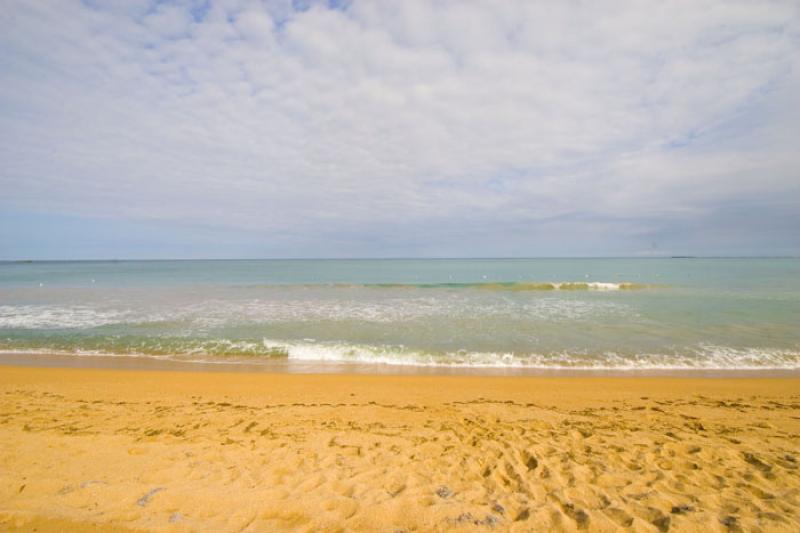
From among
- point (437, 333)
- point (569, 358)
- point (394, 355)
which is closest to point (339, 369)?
point (394, 355)

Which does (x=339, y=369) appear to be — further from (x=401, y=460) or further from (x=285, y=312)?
(x=285, y=312)

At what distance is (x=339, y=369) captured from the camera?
33.5 ft

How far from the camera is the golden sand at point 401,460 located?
3.47 metres

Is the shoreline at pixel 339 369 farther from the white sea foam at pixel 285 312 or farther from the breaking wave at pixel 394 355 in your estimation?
the white sea foam at pixel 285 312

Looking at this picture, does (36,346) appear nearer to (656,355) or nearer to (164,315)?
(164,315)

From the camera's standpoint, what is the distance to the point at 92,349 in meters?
12.0

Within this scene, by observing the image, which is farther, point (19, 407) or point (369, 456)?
point (19, 407)

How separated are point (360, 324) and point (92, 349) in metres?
9.29

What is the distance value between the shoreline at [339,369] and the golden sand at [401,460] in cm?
164

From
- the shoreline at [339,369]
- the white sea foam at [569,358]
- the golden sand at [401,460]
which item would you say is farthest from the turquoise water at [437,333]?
the golden sand at [401,460]

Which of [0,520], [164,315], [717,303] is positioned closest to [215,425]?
[0,520]

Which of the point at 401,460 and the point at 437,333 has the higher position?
the point at 401,460

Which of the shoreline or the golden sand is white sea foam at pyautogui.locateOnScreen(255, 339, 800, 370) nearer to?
the shoreline

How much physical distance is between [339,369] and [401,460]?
5.84m
